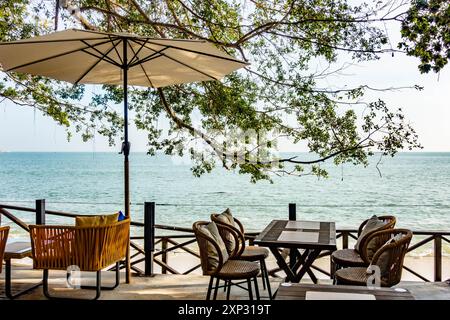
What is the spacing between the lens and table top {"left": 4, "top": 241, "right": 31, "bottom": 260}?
3.93m

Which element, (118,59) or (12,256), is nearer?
(12,256)

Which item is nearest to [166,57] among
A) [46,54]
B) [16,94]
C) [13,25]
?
[46,54]

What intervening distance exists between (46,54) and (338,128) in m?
4.58

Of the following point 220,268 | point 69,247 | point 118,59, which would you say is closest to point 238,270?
point 220,268

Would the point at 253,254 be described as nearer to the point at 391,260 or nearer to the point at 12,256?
the point at 391,260

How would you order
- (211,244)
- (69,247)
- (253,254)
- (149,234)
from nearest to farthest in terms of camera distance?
(211,244) < (69,247) < (253,254) < (149,234)

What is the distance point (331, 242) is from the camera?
356cm

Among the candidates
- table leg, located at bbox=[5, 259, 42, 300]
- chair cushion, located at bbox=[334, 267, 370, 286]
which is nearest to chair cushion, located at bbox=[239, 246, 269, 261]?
chair cushion, located at bbox=[334, 267, 370, 286]

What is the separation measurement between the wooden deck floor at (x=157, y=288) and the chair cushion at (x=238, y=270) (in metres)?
0.55

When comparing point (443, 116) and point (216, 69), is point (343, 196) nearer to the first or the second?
point (443, 116)

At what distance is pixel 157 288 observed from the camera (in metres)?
4.41

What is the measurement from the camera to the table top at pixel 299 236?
3.49 meters

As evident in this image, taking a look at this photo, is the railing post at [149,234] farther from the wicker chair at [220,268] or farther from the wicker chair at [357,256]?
the wicker chair at [357,256]

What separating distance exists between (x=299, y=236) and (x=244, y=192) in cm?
2972
